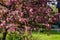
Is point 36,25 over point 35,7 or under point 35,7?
under

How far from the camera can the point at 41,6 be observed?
5379mm

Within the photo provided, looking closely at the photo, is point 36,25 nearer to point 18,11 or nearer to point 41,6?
point 41,6

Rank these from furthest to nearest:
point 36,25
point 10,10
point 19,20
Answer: point 36,25
point 10,10
point 19,20

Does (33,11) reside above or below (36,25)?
above

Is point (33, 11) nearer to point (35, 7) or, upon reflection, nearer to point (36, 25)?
point (35, 7)

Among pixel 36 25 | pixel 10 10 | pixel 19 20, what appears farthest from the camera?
pixel 36 25

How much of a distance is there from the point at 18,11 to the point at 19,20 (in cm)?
21

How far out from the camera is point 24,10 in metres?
5.08

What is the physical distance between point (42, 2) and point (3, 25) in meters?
1.10

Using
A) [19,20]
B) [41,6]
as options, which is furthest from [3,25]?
[41,6]

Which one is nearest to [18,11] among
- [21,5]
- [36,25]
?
[21,5]

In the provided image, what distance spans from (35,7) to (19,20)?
55 centimetres

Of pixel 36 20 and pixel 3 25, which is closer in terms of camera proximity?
pixel 3 25

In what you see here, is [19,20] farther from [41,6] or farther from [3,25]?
[41,6]
